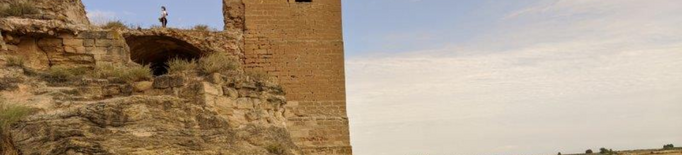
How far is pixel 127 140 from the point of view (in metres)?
5.01

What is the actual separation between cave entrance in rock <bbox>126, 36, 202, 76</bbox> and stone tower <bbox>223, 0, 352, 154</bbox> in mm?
980

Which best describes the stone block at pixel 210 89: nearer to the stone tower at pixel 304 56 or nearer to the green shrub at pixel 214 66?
the green shrub at pixel 214 66

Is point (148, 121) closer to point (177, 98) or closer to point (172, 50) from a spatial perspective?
point (177, 98)

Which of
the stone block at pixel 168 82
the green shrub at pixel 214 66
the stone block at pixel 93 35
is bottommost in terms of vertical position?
the stone block at pixel 168 82

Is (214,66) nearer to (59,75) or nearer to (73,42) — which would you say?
(59,75)

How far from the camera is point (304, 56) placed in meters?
13.2

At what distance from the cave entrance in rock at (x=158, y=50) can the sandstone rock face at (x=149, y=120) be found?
19.8 feet

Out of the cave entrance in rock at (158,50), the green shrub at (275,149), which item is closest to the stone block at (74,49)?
the green shrub at (275,149)

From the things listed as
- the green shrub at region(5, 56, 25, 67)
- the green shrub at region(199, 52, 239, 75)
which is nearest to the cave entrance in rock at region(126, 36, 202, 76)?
the green shrub at region(199, 52, 239, 75)

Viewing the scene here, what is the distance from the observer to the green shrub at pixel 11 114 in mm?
5188

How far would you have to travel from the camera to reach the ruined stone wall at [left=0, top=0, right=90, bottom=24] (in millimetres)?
8620

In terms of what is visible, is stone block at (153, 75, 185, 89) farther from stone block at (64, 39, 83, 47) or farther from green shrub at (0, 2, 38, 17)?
green shrub at (0, 2, 38, 17)

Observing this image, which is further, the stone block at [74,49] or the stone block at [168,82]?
the stone block at [74,49]

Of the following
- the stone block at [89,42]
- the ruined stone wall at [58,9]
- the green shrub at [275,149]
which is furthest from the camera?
the ruined stone wall at [58,9]
